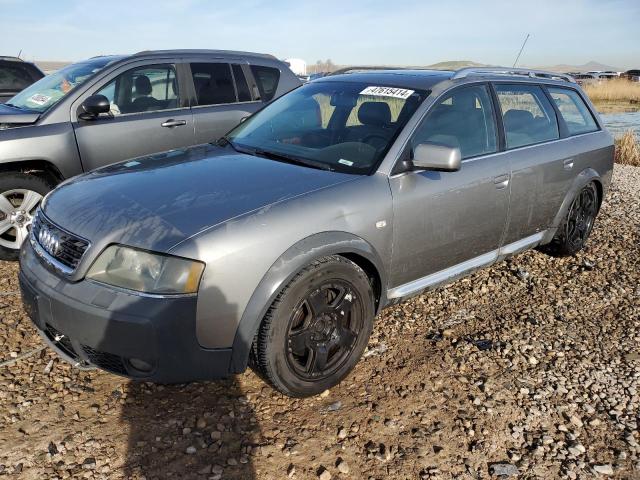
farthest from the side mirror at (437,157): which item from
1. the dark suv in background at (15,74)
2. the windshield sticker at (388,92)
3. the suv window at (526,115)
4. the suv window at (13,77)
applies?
the suv window at (13,77)

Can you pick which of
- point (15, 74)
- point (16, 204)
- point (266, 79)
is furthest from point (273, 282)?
point (15, 74)

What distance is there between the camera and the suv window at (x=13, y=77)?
8141 millimetres

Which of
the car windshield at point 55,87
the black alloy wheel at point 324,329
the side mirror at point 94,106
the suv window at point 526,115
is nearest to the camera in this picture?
the black alloy wheel at point 324,329

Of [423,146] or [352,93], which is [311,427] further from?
[352,93]

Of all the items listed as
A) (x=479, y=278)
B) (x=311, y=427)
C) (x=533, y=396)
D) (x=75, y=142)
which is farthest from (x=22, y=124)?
(x=533, y=396)

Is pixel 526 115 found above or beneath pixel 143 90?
beneath

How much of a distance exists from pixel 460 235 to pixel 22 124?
12.2 ft

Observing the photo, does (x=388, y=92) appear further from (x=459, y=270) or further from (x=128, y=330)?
(x=128, y=330)

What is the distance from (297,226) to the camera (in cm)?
254

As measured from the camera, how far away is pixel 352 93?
3676mm

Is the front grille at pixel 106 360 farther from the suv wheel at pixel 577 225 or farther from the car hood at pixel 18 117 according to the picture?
the suv wheel at pixel 577 225

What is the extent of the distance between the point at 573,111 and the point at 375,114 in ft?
7.71

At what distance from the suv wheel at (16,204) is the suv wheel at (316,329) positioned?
291cm

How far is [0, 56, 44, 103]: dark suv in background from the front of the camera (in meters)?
8.12
